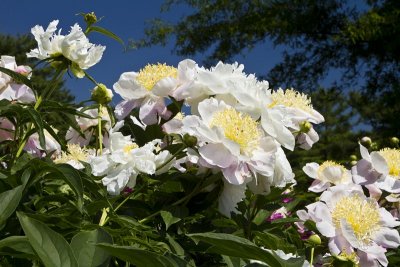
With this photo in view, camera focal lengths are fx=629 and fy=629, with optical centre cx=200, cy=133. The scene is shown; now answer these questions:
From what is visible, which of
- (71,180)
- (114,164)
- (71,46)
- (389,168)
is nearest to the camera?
(71,180)

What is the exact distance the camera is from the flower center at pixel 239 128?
896 millimetres

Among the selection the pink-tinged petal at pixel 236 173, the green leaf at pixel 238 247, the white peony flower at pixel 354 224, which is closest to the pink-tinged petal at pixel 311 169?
the white peony flower at pixel 354 224

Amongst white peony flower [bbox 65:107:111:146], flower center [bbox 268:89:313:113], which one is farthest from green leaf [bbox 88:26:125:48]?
flower center [bbox 268:89:313:113]

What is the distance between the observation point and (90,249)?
2.06ft

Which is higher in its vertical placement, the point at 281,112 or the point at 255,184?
the point at 281,112

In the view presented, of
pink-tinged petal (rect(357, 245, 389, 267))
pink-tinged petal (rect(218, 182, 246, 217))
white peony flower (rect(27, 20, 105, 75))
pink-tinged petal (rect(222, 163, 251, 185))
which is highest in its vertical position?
white peony flower (rect(27, 20, 105, 75))

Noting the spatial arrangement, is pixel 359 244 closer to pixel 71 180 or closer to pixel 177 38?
pixel 71 180

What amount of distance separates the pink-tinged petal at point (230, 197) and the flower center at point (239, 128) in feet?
0.22

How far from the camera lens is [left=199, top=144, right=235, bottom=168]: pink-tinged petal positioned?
88 centimetres

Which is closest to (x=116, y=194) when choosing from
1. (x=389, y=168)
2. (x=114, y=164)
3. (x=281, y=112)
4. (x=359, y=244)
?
(x=114, y=164)

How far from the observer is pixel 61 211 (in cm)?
92

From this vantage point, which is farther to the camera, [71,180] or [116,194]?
[116,194]

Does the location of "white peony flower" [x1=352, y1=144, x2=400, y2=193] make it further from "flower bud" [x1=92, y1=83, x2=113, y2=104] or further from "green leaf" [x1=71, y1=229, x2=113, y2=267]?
"green leaf" [x1=71, y1=229, x2=113, y2=267]

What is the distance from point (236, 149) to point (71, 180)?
25cm
